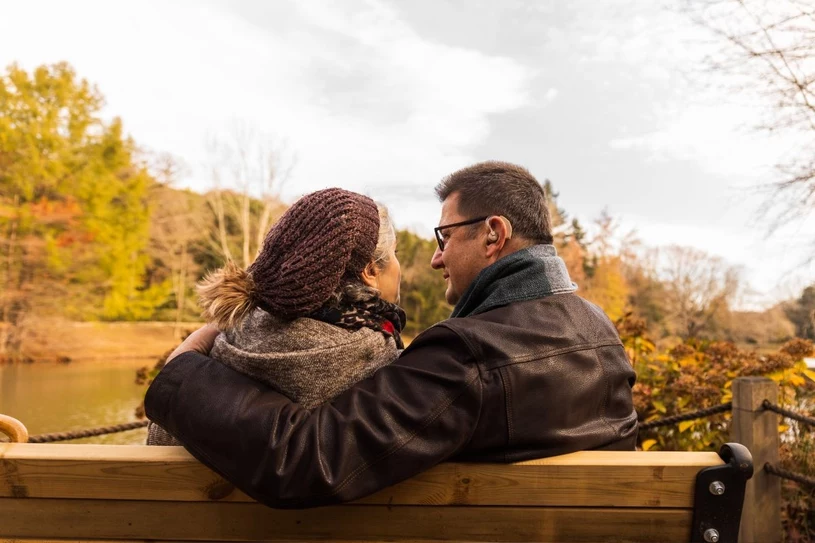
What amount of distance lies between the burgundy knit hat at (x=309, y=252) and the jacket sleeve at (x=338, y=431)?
0.25m

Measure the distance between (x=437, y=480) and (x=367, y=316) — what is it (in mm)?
466

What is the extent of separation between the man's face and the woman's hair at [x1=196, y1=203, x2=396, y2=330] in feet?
1.65

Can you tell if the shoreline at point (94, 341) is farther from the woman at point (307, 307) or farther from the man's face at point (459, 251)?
the woman at point (307, 307)

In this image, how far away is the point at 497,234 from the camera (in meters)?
1.96

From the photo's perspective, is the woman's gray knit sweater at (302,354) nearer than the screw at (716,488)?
No

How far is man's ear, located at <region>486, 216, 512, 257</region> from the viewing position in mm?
1942

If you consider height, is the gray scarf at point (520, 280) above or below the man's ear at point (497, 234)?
below

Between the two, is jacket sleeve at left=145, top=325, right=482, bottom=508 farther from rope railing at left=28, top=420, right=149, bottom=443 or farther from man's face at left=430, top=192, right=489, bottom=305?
rope railing at left=28, top=420, right=149, bottom=443

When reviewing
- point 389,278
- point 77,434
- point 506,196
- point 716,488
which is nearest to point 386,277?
point 389,278

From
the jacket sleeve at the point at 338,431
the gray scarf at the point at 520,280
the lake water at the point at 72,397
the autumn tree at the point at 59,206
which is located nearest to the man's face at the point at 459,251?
the gray scarf at the point at 520,280

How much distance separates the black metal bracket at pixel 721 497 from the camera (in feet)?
4.08

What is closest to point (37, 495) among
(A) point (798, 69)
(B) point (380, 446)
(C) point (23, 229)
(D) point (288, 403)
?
(D) point (288, 403)

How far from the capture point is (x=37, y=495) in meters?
1.29

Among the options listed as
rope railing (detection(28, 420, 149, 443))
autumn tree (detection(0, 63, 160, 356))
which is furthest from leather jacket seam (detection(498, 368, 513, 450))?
autumn tree (detection(0, 63, 160, 356))
